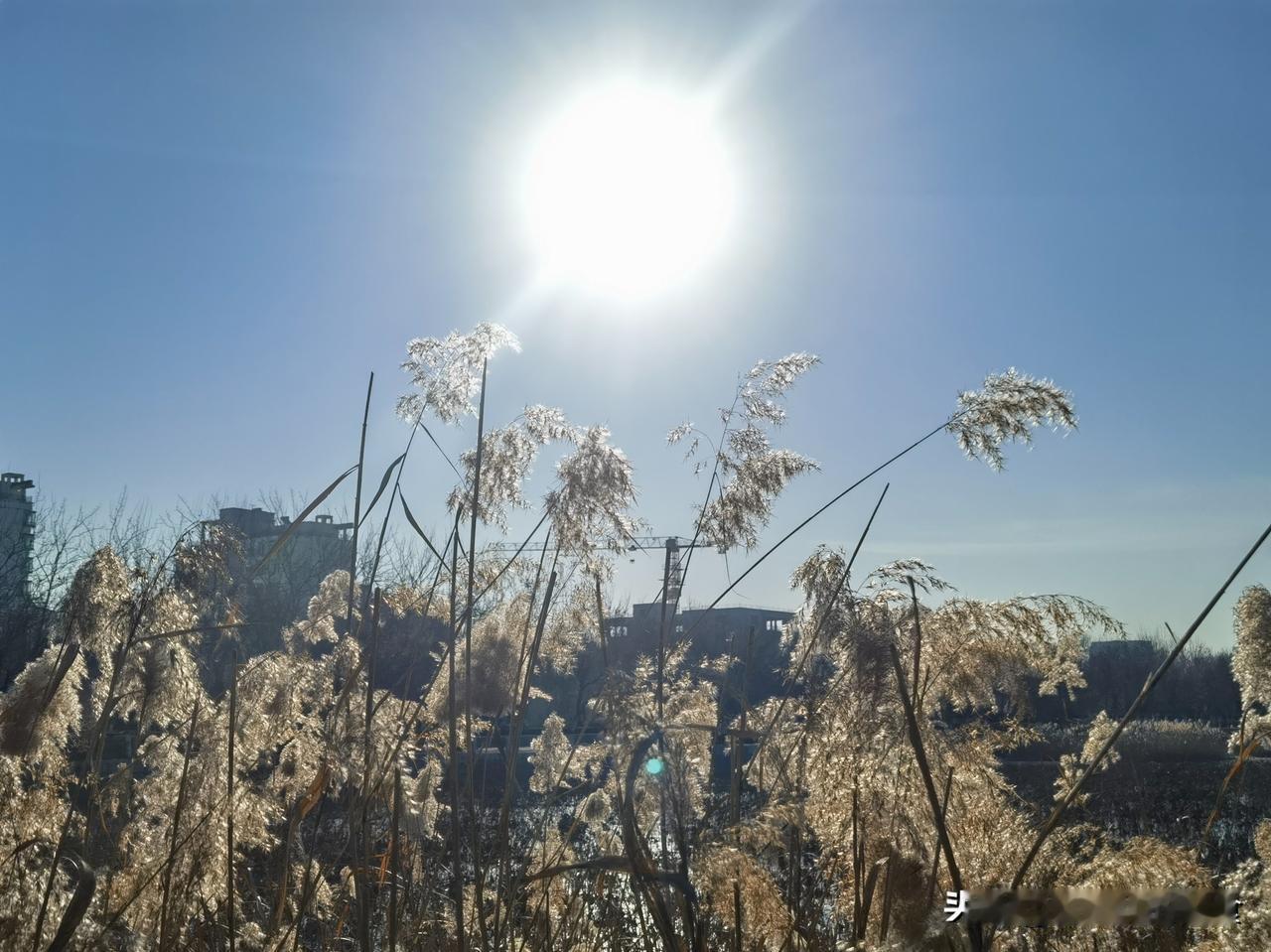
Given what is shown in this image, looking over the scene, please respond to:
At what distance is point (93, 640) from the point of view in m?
2.60

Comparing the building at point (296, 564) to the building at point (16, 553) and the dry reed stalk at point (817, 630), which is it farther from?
the dry reed stalk at point (817, 630)

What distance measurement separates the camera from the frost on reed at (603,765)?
175 centimetres

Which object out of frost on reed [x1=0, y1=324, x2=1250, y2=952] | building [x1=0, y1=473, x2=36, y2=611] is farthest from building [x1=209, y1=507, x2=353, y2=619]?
frost on reed [x1=0, y1=324, x2=1250, y2=952]

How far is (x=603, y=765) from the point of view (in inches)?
158

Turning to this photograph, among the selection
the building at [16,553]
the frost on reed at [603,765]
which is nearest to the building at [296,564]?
the building at [16,553]

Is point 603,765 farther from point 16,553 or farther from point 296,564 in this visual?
point 296,564

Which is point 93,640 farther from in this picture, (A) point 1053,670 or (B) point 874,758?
(A) point 1053,670

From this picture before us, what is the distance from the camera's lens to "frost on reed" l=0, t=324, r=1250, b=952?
5.74ft

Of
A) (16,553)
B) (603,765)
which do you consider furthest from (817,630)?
(16,553)

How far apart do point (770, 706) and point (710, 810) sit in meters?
0.93

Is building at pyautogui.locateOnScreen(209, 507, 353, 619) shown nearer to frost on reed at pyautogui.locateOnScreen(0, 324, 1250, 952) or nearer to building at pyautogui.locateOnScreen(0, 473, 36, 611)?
building at pyautogui.locateOnScreen(0, 473, 36, 611)

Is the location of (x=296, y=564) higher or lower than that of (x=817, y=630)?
higher

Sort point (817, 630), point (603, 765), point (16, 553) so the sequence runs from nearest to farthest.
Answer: point (817, 630)
point (603, 765)
point (16, 553)

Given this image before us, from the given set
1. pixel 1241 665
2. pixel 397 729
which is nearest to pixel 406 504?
pixel 397 729
